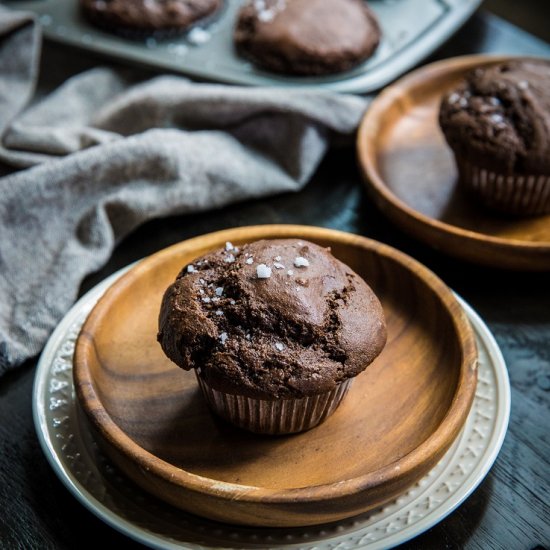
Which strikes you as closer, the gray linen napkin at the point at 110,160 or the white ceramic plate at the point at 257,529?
the white ceramic plate at the point at 257,529

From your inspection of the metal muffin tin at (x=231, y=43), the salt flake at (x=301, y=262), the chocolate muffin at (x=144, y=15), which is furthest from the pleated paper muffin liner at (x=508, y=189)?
the chocolate muffin at (x=144, y=15)

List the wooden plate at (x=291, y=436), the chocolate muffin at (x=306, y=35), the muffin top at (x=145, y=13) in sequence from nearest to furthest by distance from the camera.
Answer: the wooden plate at (x=291, y=436)
the chocolate muffin at (x=306, y=35)
the muffin top at (x=145, y=13)

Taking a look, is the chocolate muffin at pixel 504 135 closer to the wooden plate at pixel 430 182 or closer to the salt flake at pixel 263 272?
the wooden plate at pixel 430 182

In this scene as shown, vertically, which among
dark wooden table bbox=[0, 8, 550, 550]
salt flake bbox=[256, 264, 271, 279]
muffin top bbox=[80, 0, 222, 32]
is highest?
salt flake bbox=[256, 264, 271, 279]

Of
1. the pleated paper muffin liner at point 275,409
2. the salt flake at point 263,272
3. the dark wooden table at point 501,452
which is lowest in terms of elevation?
the dark wooden table at point 501,452

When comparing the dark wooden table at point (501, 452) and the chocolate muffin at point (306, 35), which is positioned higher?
the chocolate muffin at point (306, 35)

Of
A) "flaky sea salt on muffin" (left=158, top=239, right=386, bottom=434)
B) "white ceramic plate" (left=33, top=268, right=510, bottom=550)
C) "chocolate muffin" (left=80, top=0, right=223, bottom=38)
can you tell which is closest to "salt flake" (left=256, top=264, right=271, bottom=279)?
"flaky sea salt on muffin" (left=158, top=239, right=386, bottom=434)

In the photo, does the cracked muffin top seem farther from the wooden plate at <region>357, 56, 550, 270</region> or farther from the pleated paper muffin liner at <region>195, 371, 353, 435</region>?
the wooden plate at <region>357, 56, 550, 270</region>
